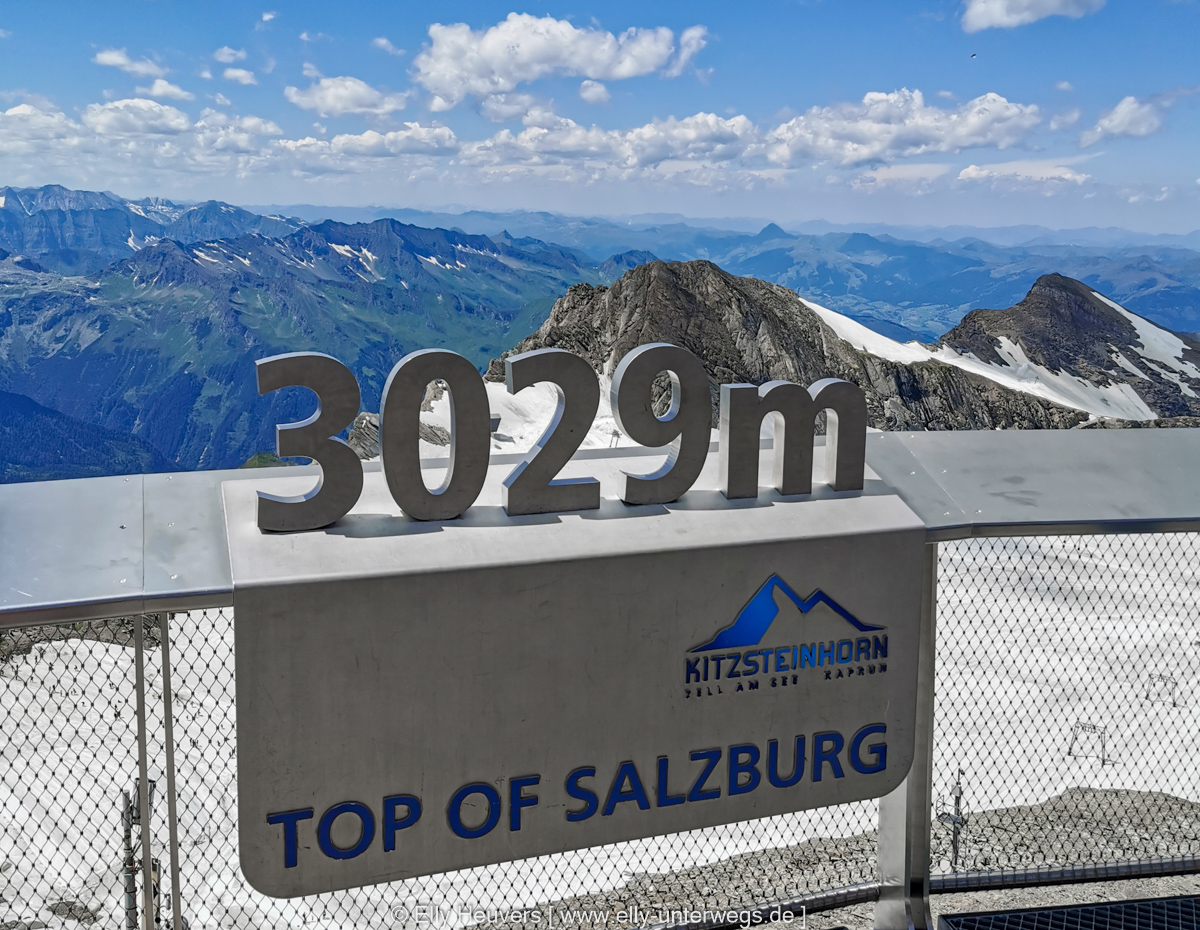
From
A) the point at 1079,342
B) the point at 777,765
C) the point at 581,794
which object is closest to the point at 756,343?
the point at 1079,342

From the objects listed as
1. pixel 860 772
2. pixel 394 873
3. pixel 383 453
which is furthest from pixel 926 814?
pixel 383 453

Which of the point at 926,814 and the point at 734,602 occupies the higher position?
the point at 734,602

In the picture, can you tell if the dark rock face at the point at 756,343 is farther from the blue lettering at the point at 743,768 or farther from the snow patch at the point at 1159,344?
the blue lettering at the point at 743,768

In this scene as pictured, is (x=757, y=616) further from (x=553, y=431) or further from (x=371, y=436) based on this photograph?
(x=371, y=436)

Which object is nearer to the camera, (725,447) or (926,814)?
(725,447)

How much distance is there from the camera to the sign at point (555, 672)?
4.43 metres

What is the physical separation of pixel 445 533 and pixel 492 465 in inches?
43.0

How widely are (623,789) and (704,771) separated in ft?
1.54

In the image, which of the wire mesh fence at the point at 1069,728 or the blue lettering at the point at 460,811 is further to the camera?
the wire mesh fence at the point at 1069,728

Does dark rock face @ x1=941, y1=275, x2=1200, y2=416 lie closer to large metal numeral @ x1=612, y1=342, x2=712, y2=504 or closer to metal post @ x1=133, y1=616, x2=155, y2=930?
large metal numeral @ x1=612, y1=342, x2=712, y2=504

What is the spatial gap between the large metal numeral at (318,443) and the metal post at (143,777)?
76 centimetres

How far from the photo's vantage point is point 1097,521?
211 inches

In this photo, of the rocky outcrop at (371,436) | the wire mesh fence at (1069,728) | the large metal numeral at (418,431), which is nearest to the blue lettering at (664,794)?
the large metal numeral at (418,431)

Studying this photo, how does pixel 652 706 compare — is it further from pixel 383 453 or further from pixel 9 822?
pixel 9 822
